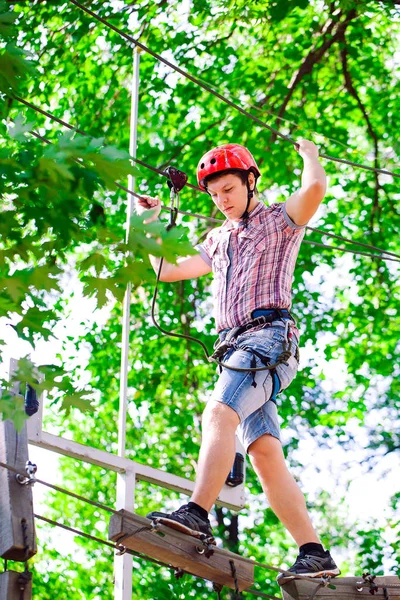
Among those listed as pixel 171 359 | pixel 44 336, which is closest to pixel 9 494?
pixel 44 336

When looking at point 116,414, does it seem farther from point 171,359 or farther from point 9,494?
point 9,494

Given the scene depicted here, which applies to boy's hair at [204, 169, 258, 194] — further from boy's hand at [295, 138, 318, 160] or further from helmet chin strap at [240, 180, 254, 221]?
boy's hand at [295, 138, 318, 160]

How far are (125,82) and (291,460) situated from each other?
480 centimetres

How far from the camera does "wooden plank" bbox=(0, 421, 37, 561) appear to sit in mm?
3738

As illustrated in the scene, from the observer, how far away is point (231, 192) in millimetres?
4785

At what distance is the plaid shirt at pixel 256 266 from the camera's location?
15.3 ft

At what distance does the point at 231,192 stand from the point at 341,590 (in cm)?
176

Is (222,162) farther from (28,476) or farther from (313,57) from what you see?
(313,57)

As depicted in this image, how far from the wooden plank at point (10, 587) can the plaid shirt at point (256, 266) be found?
4.89 feet

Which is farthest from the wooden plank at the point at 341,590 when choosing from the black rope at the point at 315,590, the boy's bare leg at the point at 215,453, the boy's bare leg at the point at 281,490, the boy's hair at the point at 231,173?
the boy's hair at the point at 231,173

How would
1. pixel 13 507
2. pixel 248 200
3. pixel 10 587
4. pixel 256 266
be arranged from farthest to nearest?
pixel 248 200 < pixel 256 266 < pixel 13 507 < pixel 10 587

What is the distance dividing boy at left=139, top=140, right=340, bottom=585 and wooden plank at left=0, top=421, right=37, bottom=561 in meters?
0.70

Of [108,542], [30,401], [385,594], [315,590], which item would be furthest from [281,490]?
[30,401]

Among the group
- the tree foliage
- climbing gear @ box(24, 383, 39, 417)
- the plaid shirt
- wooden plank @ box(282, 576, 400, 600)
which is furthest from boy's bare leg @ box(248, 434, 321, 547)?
the tree foliage
